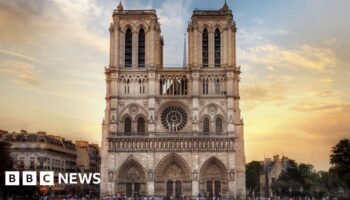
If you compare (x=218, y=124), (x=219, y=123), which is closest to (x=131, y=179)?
(x=218, y=124)

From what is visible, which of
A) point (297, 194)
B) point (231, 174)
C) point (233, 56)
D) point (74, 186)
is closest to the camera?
point (231, 174)

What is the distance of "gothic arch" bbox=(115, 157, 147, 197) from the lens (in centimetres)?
8256

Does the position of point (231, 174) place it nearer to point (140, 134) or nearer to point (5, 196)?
point (140, 134)

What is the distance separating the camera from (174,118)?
85.1 metres

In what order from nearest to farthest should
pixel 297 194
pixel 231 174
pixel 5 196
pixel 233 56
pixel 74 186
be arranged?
1. pixel 5 196
2. pixel 231 174
3. pixel 233 56
4. pixel 297 194
5. pixel 74 186

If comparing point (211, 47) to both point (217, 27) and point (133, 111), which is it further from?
point (133, 111)

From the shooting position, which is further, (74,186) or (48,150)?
(74,186)

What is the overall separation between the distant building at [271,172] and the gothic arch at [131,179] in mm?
31991

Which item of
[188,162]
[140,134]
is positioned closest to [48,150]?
[140,134]

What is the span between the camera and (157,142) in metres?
82.6

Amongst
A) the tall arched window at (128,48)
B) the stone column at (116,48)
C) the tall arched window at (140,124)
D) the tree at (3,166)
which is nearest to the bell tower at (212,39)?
the tall arched window at (128,48)

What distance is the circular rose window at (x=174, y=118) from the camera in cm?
8481

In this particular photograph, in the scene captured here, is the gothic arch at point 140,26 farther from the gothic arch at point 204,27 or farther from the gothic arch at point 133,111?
the gothic arch at point 133,111

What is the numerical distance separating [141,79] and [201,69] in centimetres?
811
